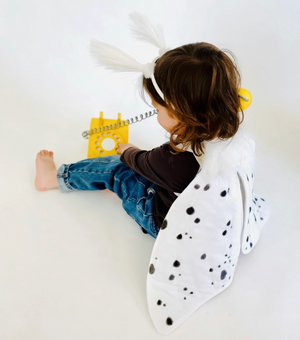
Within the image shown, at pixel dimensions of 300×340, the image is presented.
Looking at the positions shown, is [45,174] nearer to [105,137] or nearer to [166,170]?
[105,137]

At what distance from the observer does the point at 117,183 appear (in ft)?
3.14

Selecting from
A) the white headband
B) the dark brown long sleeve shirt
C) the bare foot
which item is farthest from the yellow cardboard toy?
the white headband

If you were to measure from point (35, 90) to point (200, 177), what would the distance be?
866mm

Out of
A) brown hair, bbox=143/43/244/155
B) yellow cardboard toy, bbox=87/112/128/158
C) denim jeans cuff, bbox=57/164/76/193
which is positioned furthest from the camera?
yellow cardboard toy, bbox=87/112/128/158

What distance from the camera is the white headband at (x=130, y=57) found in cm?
71

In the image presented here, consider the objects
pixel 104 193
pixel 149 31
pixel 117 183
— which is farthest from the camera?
pixel 104 193

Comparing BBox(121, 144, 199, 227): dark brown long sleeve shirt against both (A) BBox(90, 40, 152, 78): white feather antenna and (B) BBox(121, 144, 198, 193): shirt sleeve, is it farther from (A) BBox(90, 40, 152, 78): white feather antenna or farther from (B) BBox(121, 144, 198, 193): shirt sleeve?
(A) BBox(90, 40, 152, 78): white feather antenna

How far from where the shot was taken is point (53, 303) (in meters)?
0.81

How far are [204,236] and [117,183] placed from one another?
314 mm

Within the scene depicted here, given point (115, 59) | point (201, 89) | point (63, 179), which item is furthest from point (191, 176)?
point (63, 179)

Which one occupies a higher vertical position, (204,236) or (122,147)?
(122,147)

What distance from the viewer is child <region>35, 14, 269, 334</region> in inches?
25.3

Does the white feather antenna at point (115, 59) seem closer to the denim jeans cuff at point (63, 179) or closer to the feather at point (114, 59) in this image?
the feather at point (114, 59)

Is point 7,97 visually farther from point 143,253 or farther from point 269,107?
point 269,107
